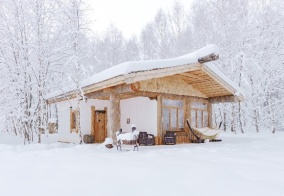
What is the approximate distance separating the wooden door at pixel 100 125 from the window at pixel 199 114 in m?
4.88

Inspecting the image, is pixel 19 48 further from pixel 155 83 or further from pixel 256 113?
pixel 256 113

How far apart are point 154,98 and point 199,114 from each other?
3805mm

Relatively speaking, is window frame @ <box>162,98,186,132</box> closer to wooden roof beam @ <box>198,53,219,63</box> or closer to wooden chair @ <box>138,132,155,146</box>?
wooden chair @ <box>138,132,155,146</box>

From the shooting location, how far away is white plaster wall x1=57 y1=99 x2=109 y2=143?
14.9 m

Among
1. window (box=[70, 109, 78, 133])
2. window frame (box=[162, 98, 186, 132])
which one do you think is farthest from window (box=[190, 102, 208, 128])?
window (box=[70, 109, 78, 133])

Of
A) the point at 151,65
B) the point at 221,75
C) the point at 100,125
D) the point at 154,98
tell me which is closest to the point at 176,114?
the point at 154,98

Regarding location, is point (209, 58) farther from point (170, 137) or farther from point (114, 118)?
point (114, 118)

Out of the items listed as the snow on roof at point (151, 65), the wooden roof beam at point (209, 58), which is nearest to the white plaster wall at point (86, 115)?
the snow on roof at point (151, 65)

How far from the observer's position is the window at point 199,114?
15648mm

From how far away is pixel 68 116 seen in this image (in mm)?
16656

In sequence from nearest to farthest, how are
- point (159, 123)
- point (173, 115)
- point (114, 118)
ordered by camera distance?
point (114, 118) < point (159, 123) < point (173, 115)

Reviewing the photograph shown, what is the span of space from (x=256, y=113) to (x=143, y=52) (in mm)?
15733

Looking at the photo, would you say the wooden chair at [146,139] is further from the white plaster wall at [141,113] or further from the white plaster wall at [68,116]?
the white plaster wall at [68,116]

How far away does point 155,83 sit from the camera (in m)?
13.3
